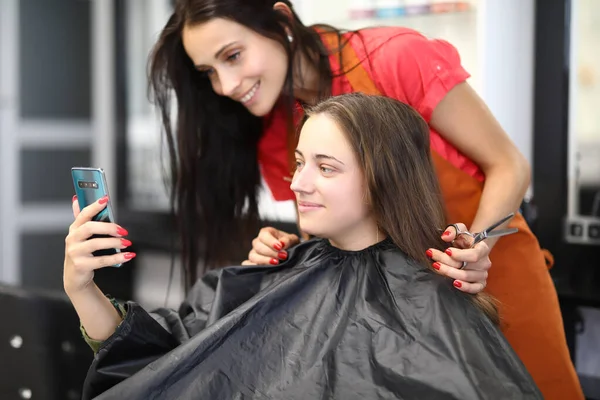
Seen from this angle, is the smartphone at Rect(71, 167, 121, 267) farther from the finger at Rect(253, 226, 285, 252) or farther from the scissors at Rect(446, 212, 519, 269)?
the scissors at Rect(446, 212, 519, 269)

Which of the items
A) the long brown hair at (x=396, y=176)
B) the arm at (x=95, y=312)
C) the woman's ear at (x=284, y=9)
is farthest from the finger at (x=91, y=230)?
the woman's ear at (x=284, y=9)

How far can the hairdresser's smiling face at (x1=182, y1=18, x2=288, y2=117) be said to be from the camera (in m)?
1.80

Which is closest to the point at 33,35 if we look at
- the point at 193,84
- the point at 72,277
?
the point at 193,84

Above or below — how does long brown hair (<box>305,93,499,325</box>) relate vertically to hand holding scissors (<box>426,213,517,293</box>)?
above

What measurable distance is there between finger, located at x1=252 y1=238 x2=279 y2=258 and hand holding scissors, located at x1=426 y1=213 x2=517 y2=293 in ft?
1.25

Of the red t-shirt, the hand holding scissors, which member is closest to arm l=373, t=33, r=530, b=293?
the red t-shirt

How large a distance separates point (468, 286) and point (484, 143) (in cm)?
40

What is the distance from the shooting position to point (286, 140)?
2061 mm

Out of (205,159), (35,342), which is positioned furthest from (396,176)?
(35,342)

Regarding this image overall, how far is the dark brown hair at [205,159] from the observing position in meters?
2.04

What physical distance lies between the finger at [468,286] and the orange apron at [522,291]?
1.01 feet

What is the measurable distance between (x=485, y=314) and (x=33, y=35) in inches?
141

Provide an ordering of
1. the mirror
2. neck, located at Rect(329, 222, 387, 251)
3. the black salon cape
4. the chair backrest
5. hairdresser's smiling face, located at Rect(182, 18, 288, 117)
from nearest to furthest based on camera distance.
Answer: the black salon cape → neck, located at Rect(329, 222, 387, 251) → hairdresser's smiling face, located at Rect(182, 18, 288, 117) → the chair backrest → the mirror

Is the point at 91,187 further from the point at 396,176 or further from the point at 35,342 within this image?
the point at 35,342
